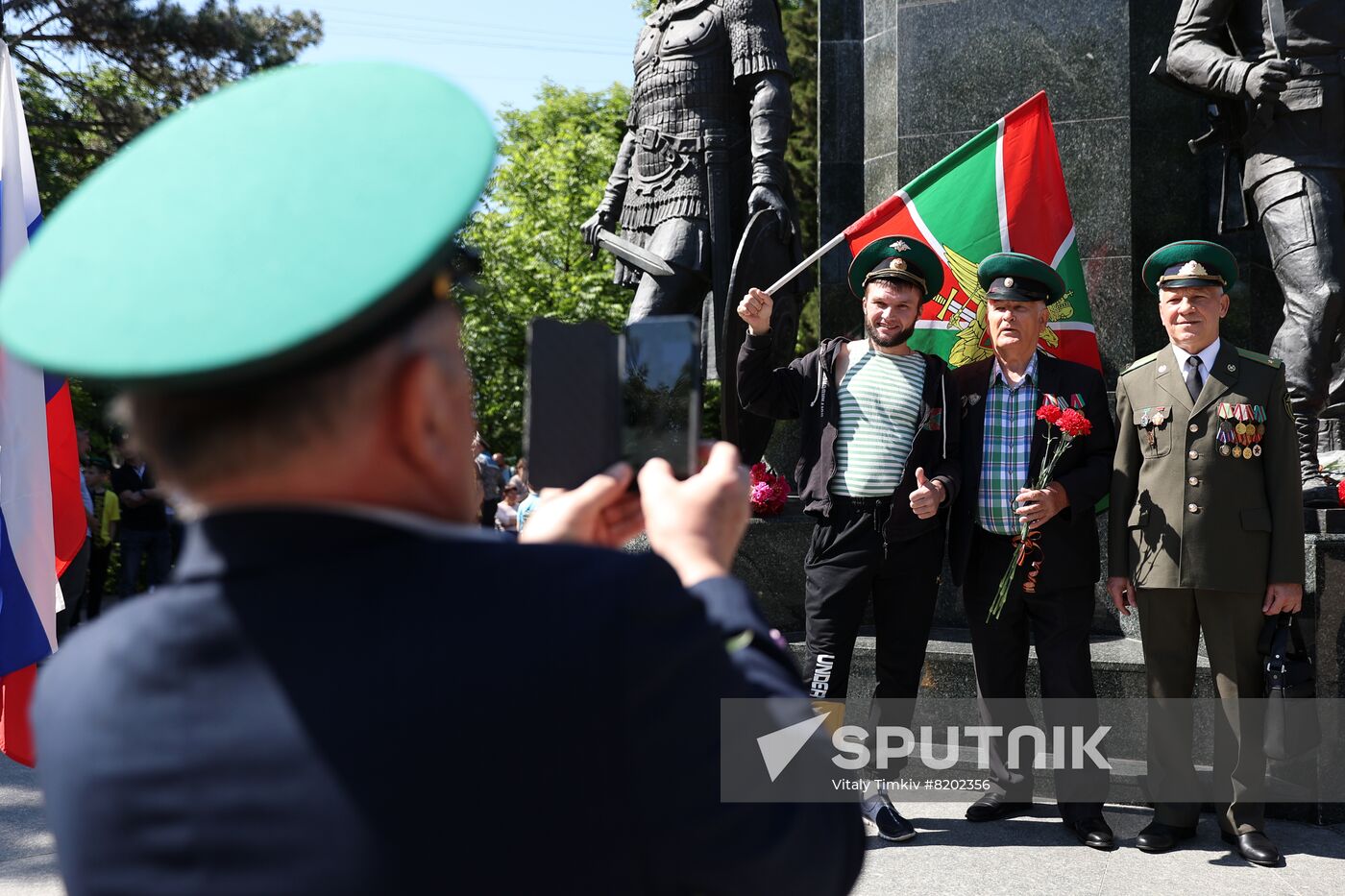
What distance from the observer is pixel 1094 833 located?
4.55 m

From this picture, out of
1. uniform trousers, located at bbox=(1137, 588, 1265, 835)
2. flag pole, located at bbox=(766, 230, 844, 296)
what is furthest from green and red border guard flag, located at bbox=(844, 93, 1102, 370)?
uniform trousers, located at bbox=(1137, 588, 1265, 835)

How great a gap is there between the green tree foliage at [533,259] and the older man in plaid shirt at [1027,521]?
23006 millimetres

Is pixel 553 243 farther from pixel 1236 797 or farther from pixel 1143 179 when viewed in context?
pixel 1236 797

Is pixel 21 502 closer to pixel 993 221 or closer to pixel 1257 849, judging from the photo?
pixel 993 221

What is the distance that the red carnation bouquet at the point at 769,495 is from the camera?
621cm

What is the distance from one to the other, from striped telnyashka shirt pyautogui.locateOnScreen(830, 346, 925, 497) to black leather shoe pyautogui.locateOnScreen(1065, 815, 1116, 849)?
4.41 ft

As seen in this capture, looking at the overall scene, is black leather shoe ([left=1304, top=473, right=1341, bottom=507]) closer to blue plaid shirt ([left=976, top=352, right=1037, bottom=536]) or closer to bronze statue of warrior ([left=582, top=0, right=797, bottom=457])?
blue plaid shirt ([left=976, top=352, right=1037, bottom=536])

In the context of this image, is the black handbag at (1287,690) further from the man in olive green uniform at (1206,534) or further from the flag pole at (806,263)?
the flag pole at (806,263)

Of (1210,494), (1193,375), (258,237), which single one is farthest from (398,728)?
(1193,375)

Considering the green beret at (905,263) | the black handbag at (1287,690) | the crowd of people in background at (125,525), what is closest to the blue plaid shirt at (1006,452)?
the green beret at (905,263)

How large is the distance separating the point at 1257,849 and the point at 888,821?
1.22m

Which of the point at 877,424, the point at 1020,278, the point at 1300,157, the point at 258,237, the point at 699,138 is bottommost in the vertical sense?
the point at 877,424

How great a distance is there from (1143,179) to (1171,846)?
3449mm

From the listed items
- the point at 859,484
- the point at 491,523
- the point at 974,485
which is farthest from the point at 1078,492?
the point at 491,523
